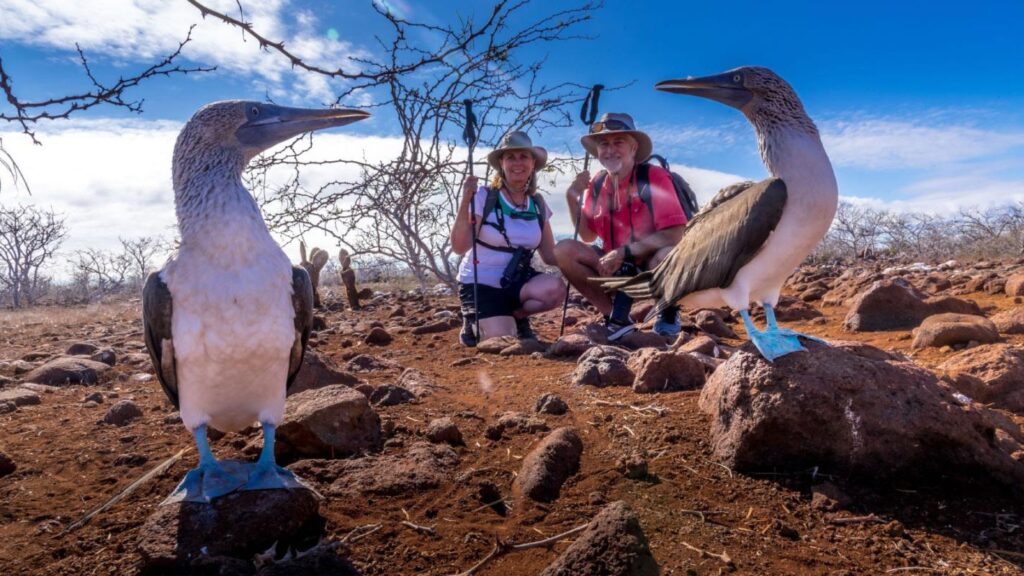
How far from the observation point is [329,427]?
9.75ft

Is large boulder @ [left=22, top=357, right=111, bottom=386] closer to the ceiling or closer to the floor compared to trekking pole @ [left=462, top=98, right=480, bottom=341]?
closer to the floor

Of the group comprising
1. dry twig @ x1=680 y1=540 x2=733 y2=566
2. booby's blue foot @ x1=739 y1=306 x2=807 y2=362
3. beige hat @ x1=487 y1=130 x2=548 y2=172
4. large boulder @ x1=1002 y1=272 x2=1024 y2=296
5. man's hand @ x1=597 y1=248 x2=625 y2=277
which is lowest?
dry twig @ x1=680 y1=540 x2=733 y2=566

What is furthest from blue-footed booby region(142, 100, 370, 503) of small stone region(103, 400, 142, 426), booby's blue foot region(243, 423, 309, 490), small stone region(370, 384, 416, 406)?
small stone region(103, 400, 142, 426)

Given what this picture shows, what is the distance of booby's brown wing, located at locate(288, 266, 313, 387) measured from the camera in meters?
2.73

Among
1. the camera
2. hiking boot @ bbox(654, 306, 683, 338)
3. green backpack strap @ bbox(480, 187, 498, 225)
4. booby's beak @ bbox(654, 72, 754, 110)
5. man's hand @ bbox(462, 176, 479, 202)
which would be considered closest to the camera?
booby's beak @ bbox(654, 72, 754, 110)

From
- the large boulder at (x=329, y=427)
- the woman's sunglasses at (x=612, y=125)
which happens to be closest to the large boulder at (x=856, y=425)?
the large boulder at (x=329, y=427)

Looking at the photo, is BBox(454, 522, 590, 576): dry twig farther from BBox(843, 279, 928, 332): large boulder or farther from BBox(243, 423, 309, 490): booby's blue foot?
BBox(843, 279, 928, 332): large boulder

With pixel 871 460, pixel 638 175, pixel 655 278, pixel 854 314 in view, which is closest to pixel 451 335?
pixel 638 175

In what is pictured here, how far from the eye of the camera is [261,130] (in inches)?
113

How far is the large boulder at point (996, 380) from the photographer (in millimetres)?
3451

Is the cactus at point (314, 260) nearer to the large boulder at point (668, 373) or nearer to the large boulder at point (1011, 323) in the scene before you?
the large boulder at point (668, 373)

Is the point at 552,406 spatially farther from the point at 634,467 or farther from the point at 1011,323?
the point at 1011,323

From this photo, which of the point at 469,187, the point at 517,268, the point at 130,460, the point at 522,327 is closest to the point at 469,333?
the point at 522,327

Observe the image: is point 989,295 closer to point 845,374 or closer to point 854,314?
point 854,314
